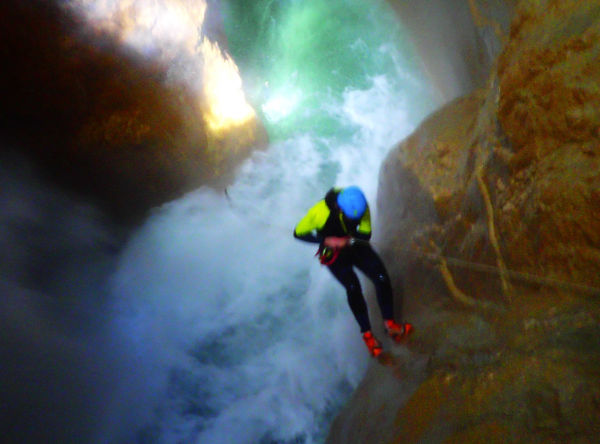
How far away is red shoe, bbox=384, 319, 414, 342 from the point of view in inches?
113

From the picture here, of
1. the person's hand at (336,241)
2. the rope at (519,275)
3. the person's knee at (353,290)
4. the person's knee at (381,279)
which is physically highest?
the person's hand at (336,241)

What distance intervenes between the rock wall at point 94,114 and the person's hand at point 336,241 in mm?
3835

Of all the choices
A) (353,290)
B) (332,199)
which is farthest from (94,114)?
(353,290)

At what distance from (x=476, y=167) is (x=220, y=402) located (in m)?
4.01

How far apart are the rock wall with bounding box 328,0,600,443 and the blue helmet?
84 cm

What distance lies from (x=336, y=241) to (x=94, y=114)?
3.99 m

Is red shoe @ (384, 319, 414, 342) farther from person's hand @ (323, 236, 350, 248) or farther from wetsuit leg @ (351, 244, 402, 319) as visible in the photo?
person's hand @ (323, 236, 350, 248)

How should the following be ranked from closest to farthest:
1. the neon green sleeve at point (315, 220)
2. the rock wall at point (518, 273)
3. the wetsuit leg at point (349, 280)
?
the rock wall at point (518, 273) → the neon green sleeve at point (315, 220) → the wetsuit leg at point (349, 280)

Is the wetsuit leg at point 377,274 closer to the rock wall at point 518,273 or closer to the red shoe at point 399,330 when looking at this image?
the red shoe at point 399,330

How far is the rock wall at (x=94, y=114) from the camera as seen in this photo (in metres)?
3.96

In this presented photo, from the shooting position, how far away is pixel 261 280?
6.08 meters

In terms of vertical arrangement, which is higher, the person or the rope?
the person

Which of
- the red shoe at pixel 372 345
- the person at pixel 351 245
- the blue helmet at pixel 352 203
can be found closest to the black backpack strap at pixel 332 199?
the person at pixel 351 245

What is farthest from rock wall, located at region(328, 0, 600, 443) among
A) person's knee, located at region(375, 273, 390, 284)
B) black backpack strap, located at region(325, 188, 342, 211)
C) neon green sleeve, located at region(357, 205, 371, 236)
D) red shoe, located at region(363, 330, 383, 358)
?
black backpack strap, located at region(325, 188, 342, 211)
